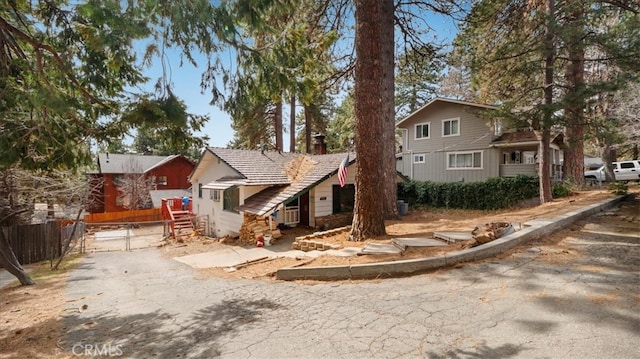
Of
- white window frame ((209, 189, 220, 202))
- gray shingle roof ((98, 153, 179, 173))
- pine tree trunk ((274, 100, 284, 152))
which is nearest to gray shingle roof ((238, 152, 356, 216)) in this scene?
white window frame ((209, 189, 220, 202))

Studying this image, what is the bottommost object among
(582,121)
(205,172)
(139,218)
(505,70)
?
(139,218)

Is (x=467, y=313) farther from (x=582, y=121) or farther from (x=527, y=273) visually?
(x=582, y=121)

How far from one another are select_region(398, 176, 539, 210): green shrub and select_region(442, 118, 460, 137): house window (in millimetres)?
4921

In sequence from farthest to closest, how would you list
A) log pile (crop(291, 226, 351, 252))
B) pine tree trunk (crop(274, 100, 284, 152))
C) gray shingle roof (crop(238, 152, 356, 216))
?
pine tree trunk (crop(274, 100, 284, 152))
gray shingle roof (crop(238, 152, 356, 216))
log pile (crop(291, 226, 351, 252))

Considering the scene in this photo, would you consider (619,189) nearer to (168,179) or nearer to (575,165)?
(575,165)

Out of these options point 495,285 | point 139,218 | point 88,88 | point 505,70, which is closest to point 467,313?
point 495,285

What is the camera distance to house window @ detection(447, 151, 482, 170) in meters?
20.4

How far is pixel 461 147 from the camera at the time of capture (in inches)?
827

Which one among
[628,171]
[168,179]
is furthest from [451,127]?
[168,179]

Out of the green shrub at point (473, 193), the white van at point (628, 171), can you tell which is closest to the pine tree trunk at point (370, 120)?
the green shrub at point (473, 193)

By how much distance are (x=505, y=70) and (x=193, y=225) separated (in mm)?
18610

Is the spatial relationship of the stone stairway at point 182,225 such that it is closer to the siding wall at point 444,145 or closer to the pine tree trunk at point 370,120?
the pine tree trunk at point 370,120

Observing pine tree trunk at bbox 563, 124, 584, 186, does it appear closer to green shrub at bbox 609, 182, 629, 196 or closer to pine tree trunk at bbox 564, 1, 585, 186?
pine tree trunk at bbox 564, 1, 585, 186

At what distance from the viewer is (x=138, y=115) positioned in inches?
195
